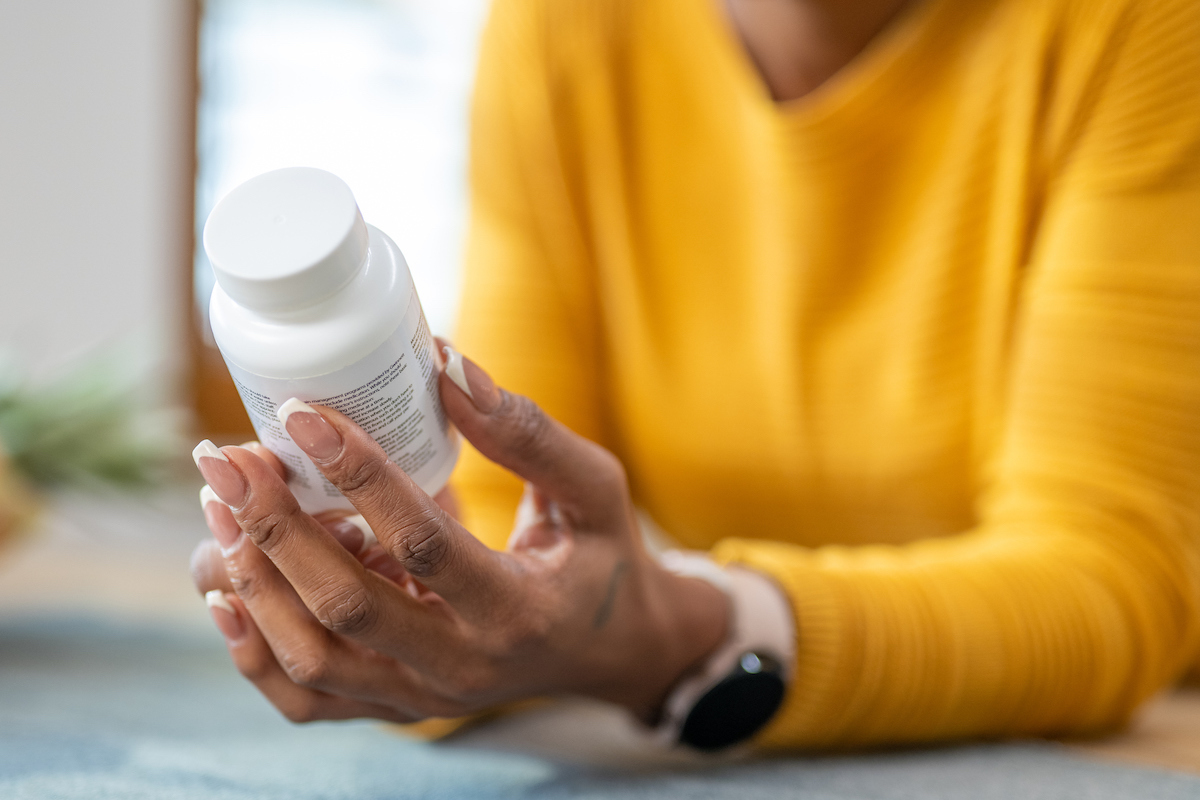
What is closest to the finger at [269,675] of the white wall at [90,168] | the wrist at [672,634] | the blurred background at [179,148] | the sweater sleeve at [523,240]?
the wrist at [672,634]

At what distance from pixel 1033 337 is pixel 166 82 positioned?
56.2 inches

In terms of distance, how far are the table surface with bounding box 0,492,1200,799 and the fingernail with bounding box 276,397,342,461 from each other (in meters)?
0.15

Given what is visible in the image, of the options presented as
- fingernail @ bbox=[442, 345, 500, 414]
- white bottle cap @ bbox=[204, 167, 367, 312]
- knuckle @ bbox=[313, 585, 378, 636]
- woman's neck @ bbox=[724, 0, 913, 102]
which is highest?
woman's neck @ bbox=[724, 0, 913, 102]

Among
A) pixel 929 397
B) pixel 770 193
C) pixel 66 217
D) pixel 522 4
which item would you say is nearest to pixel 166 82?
pixel 66 217

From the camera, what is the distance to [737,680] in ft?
1.35

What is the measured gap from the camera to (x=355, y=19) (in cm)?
165

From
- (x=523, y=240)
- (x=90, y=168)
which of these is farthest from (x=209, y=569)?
(x=90, y=168)

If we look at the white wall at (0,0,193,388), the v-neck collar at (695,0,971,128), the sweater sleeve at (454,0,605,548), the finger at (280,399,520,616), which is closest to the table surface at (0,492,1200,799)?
the finger at (280,399,520,616)

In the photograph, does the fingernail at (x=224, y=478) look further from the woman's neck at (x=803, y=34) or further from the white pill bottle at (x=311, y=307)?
the woman's neck at (x=803, y=34)

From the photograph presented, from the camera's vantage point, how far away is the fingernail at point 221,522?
12.9 inches

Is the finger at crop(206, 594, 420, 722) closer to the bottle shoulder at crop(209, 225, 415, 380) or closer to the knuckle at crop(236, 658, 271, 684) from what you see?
the knuckle at crop(236, 658, 271, 684)

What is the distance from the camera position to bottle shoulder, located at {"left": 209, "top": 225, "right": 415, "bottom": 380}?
27 cm

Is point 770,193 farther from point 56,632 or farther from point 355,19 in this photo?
point 355,19

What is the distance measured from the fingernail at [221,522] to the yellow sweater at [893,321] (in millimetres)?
240
